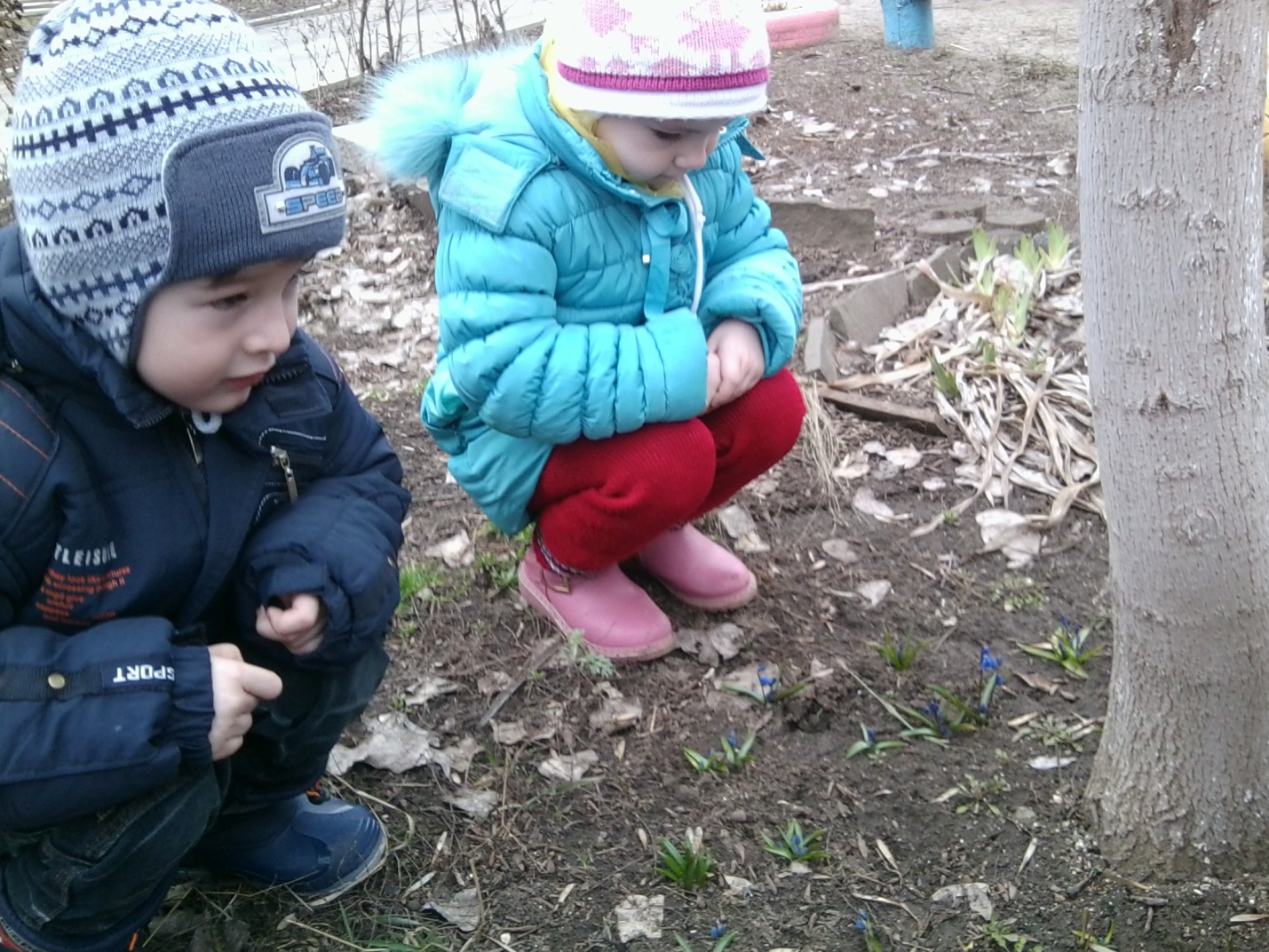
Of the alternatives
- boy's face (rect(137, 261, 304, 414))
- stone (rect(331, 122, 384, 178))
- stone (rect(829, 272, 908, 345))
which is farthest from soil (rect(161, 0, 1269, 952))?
stone (rect(331, 122, 384, 178))

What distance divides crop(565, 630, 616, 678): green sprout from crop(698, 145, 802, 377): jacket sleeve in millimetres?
762

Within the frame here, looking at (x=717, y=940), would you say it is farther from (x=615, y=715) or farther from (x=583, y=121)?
(x=583, y=121)

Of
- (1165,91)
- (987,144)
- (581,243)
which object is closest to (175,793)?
(581,243)

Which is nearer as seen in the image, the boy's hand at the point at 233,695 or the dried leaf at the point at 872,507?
the boy's hand at the point at 233,695

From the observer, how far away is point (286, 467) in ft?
6.75

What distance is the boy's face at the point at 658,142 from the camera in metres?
2.51

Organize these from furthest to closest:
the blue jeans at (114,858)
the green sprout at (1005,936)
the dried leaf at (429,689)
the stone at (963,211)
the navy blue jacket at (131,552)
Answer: the stone at (963,211), the dried leaf at (429,689), the green sprout at (1005,936), the blue jeans at (114,858), the navy blue jacket at (131,552)

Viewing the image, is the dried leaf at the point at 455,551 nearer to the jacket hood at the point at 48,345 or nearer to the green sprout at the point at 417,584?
the green sprout at the point at 417,584

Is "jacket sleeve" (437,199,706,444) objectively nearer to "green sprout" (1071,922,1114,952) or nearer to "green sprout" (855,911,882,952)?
"green sprout" (855,911,882,952)

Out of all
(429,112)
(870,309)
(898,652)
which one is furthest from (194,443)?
(870,309)

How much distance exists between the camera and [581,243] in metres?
2.66

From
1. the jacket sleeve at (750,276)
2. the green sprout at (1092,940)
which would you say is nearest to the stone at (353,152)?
the jacket sleeve at (750,276)

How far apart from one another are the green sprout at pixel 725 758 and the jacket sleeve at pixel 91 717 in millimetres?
1123

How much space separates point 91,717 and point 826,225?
3770 millimetres
